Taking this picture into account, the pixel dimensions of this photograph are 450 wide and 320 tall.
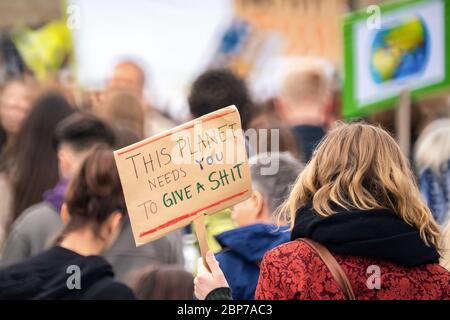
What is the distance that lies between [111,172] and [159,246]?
61 centimetres

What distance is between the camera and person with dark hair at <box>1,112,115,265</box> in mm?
4945

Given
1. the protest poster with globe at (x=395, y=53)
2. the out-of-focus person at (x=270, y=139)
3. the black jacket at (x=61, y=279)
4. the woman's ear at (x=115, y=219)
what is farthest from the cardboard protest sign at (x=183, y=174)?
the protest poster with globe at (x=395, y=53)

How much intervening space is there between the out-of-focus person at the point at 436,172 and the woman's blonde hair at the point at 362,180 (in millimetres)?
2468

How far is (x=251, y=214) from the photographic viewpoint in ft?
14.0

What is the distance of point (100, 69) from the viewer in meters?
9.00

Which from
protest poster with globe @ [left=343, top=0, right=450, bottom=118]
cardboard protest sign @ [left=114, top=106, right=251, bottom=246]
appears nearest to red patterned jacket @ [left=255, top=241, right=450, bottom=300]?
cardboard protest sign @ [left=114, top=106, right=251, bottom=246]

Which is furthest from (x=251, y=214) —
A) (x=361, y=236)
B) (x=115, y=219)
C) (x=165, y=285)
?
(x=361, y=236)

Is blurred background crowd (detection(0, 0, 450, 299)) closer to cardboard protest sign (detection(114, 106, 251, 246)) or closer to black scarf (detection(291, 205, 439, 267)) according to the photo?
cardboard protest sign (detection(114, 106, 251, 246))

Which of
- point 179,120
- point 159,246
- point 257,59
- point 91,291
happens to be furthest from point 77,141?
point 257,59

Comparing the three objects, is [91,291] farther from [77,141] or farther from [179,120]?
[179,120]

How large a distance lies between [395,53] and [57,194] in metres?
2.41

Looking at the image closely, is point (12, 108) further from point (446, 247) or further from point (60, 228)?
point (446, 247)

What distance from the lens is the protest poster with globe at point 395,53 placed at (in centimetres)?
659
